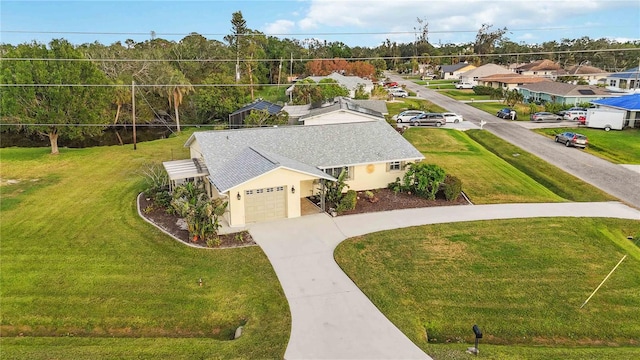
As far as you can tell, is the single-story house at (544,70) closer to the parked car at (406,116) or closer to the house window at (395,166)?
the parked car at (406,116)

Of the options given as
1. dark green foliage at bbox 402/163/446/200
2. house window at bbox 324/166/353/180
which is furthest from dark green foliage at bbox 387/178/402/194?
house window at bbox 324/166/353/180

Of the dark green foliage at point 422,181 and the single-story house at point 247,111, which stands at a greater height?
the single-story house at point 247,111

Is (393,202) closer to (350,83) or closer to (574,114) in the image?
(574,114)

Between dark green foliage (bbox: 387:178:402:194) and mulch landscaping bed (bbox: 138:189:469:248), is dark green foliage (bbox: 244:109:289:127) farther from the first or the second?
dark green foliage (bbox: 387:178:402:194)

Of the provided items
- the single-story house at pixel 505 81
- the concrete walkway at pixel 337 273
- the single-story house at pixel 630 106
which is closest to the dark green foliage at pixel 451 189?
the concrete walkway at pixel 337 273

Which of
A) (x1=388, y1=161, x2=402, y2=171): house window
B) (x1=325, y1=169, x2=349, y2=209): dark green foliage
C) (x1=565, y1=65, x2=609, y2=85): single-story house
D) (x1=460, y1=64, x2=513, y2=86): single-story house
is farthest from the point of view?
(x1=460, y1=64, x2=513, y2=86): single-story house

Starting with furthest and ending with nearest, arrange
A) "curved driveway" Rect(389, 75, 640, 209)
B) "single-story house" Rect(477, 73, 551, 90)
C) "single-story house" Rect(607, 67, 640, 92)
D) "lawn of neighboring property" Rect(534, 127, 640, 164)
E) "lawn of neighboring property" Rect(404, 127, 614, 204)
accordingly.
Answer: "single-story house" Rect(477, 73, 551, 90) < "single-story house" Rect(607, 67, 640, 92) < "lawn of neighboring property" Rect(534, 127, 640, 164) < "curved driveway" Rect(389, 75, 640, 209) < "lawn of neighboring property" Rect(404, 127, 614, 204)

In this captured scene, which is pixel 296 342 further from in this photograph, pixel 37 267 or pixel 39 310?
pixel 37 267
